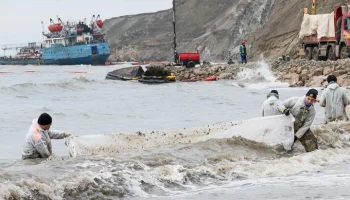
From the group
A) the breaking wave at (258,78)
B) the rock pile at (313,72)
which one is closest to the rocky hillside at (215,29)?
the breaking wave at (258,78)

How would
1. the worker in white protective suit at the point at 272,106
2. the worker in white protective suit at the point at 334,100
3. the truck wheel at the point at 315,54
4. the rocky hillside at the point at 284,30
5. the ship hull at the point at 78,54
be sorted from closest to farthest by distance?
1. the worker in white protective suit at the point at 272,106
2. the worker in white protective suit at the point at 334,100
3. the truck wheel at the point at 315,54
4. the rocky hillside at the point at 284,30
5. the ship hull at the point at 78,54

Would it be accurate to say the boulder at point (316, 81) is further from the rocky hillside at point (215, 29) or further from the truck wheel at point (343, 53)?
the rocky hillside at point (215, 29)

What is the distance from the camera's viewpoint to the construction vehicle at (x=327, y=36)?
3131cm

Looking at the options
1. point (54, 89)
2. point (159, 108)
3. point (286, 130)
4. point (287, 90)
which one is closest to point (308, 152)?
point (286, 130)

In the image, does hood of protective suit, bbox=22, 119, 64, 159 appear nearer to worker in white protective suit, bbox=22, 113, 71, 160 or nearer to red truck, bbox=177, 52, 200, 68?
worker in white protective suit, bbox=22, 113, 71, 160

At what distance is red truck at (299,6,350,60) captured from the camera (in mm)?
31188

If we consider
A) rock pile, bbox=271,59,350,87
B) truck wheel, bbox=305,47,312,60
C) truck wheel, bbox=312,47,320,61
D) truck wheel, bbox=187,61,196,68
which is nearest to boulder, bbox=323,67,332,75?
rock pile, bbox=271,59,350,87

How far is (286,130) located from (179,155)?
73.3 inches

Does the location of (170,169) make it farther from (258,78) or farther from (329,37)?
(258,78)

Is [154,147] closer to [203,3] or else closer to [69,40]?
[69,40]

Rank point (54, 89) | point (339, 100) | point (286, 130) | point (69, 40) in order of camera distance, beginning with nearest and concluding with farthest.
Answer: point (286, 130) → point (339, 100) → point (54, 89) → point (69, 40)

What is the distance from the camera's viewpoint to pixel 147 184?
8289 millimetres

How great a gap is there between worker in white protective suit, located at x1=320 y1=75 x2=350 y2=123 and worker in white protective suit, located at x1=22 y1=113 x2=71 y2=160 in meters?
5.42

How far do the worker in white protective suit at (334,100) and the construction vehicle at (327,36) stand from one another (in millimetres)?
19219
